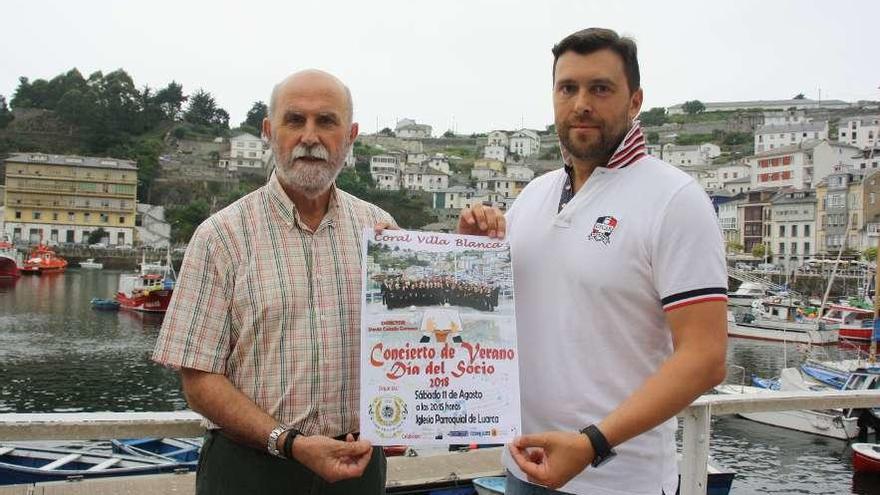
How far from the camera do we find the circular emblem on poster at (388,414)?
2.04m

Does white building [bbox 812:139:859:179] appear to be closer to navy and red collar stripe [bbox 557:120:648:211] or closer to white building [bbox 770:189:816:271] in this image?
white building [bbox 770:189:816:271]

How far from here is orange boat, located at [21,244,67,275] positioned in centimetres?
6212

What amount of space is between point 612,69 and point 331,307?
108 centimetres

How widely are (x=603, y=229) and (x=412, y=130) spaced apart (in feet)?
489

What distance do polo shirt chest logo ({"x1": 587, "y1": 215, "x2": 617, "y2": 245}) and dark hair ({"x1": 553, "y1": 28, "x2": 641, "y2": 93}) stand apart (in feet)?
1.32

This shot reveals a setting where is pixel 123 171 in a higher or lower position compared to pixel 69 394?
higher

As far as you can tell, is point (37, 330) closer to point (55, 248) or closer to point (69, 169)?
point (55, 248)

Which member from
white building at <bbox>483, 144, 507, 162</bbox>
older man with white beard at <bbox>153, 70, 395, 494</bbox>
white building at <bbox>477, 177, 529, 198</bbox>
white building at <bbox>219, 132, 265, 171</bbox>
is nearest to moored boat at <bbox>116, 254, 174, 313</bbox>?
older man with white beard at <bbox>153, 70, 395, 494</bbox>

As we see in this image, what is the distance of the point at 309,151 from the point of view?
2314mm

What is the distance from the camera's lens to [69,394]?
20.5m

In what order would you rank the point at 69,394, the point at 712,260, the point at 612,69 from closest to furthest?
the point at 712,260 → the point at 612,69 → the point at 69,394

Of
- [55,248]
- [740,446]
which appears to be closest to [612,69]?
[740,446]

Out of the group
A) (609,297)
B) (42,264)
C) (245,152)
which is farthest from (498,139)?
(609,297)

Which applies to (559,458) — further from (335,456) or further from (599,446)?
(335,456)
